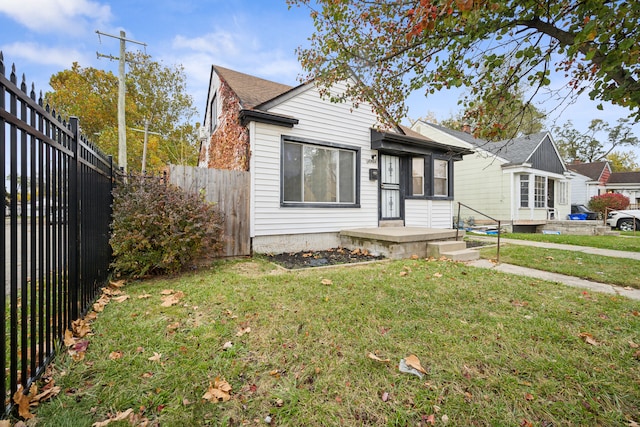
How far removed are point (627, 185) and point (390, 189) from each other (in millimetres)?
33283

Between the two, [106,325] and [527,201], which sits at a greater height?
[527,201]

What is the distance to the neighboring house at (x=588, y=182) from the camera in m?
25.2

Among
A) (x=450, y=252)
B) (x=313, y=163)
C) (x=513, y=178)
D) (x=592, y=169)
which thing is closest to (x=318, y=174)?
(x=313, y=163)

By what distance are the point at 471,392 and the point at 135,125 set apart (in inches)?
1118

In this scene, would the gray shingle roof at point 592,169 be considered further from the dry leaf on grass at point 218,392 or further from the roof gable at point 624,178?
the dry leaf on grass at point 218,392

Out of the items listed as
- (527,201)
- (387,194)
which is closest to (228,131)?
(387,194)

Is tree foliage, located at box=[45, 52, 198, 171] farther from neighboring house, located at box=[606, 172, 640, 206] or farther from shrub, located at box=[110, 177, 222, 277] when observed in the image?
neighboring house, located at box=[606, 172, 640, 206]

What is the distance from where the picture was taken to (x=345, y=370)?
2117 millimetres

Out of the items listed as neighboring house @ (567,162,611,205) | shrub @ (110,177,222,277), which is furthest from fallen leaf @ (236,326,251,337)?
neighboring house @ (567,162,611,205)

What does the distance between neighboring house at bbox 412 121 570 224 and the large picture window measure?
365 inches

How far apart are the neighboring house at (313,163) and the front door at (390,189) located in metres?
0.03

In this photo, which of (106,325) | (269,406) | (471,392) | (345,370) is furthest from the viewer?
(106,325)

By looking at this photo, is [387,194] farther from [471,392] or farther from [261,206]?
[471,392]

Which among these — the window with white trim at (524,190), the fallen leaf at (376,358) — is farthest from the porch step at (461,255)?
the window with white trim at (524,190)
